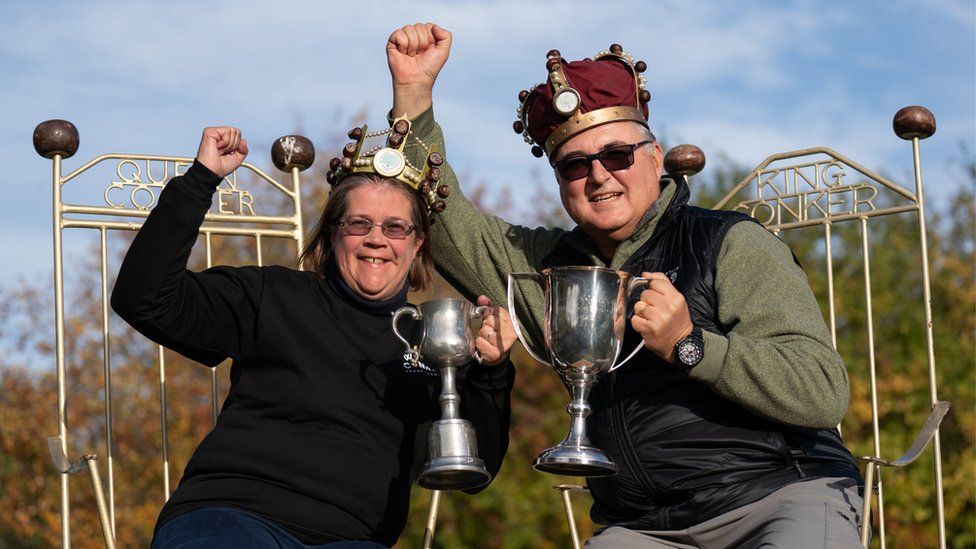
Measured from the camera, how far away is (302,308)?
11.5 feet

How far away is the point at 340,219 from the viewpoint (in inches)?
142

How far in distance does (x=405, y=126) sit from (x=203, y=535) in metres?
1.33

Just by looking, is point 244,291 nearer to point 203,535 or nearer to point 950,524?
point 203,535

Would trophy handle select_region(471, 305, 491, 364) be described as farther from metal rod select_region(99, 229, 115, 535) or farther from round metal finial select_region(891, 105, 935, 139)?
round metal finial select_region(891, 105, 935, 139)

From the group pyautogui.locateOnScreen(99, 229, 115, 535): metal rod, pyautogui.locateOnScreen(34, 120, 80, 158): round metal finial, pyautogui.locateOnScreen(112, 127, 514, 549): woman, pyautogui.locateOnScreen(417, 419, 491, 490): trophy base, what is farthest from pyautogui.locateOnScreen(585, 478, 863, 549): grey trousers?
pyautogui.locateOnScreen(34, 120, 80, 158): round metal finial

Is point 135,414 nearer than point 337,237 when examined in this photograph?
No

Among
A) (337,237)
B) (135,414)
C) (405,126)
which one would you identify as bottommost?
(135,414)

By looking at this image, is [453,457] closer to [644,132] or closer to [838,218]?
[644,132]

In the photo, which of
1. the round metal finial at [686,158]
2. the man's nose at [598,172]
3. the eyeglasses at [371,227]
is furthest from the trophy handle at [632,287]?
the round metal finial at [686,158]

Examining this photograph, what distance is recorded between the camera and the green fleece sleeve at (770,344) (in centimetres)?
300

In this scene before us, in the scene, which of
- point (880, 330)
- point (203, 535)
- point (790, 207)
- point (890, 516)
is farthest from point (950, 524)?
point (203, 535)

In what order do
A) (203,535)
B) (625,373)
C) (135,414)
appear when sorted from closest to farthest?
(203,535) → (625,373) → (135,414)

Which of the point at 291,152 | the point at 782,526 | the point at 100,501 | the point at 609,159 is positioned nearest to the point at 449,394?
the point at 609,159

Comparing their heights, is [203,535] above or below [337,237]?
below
